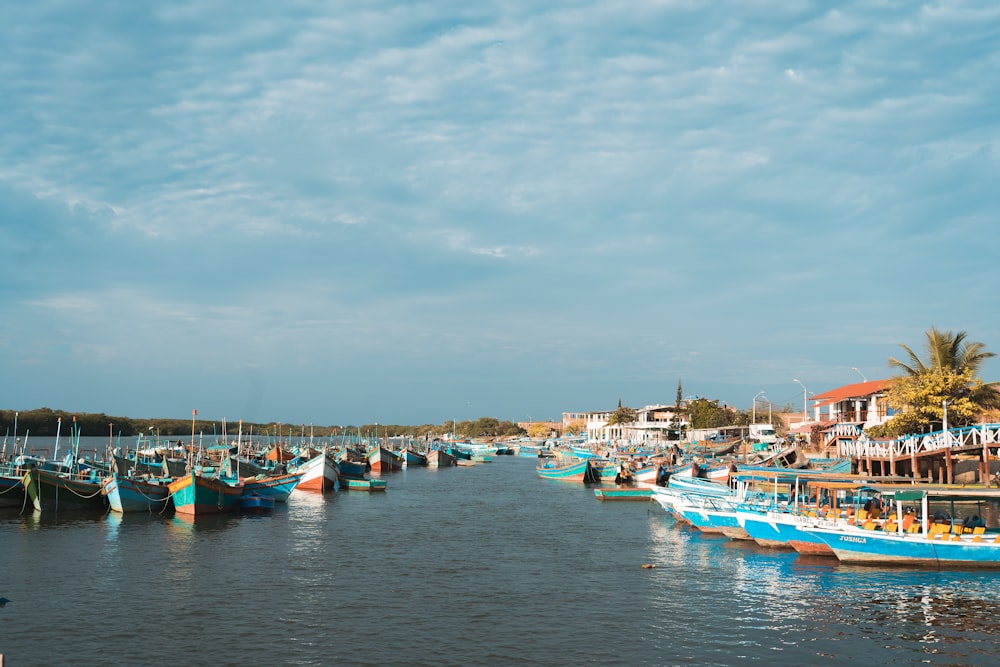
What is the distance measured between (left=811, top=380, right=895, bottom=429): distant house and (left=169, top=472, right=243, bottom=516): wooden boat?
49.8 meters

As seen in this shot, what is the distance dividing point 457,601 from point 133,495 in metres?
29.0

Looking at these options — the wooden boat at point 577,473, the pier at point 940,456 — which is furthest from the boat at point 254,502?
the pier at point 940,456

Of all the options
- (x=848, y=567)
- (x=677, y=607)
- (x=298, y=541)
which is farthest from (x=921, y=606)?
(x=298, y=541)

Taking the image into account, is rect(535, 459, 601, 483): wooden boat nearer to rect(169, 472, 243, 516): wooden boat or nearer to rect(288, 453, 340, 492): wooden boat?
rect(288, 453, 340, 492): wooden boat

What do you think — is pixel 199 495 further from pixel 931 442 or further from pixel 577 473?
pixel 577 473

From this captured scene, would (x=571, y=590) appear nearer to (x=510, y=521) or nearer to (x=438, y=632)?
(x=438, y=632)

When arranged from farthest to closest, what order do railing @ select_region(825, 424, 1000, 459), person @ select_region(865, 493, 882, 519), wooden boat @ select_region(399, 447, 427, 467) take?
wooden boat @ select_region(399, 447, 427, 467)
railing @ select_region(825, 424, 1000, 459)
person @ select_region(865, 493, 882, 519)

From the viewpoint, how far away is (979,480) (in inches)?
1709

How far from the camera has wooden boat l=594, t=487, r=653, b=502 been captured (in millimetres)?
59375

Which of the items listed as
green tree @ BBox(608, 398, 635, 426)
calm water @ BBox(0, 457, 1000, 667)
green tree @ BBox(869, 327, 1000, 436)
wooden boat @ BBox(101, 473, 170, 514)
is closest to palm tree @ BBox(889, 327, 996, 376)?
green tree @ BBox(869, 327, 1000, 436)

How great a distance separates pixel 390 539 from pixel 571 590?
1438 centimetres

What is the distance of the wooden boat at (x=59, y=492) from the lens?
4494cm

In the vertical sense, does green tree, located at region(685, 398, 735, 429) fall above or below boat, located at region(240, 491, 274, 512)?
above

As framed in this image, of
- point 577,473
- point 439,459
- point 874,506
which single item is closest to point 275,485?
point 577,473
